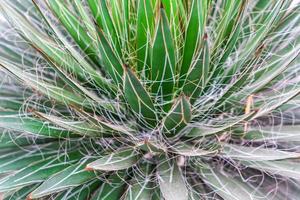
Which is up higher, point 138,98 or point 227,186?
point 138,98

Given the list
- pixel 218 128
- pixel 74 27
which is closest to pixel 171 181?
pixel 218 128

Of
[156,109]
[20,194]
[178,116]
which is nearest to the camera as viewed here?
[178,116]

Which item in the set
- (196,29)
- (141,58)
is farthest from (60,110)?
(196,29)

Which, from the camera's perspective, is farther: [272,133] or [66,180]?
[272,133]

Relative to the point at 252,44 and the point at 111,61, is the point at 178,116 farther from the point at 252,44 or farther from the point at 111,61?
the point at 252,44

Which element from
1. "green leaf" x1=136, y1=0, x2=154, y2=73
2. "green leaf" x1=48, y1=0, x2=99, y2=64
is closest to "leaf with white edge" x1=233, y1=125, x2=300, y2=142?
"green leaf" x1=136, y1=0, x2=154, y2=73

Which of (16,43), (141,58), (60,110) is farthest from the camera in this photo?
(16,43)

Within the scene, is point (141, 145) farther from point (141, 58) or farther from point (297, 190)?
point (297, 190)
